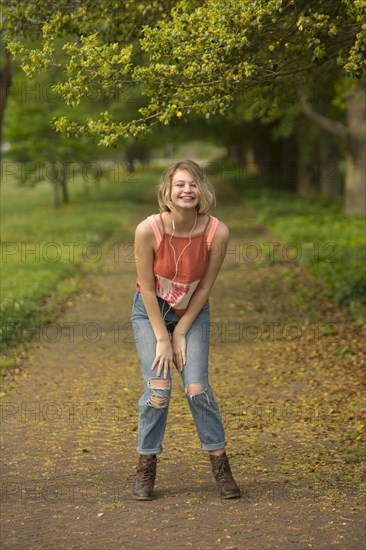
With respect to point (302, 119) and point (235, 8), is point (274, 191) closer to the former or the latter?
point (302, 119)

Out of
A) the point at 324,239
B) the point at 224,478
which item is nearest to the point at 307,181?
the point at 324,239

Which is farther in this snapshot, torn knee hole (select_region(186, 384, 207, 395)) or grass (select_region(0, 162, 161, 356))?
grass (select_region(0, 162, 161, 356))

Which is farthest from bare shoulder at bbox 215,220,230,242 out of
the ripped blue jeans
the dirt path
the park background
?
the park background

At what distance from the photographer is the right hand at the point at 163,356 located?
5.41m

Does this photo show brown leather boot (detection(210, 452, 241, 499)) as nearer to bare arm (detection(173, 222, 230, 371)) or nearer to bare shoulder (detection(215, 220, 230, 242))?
bare arm (detection(173, 222, 230, 371))

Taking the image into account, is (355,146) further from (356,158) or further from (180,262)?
(180,262)

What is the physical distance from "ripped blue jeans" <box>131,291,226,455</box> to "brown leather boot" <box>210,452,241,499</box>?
0.08 m

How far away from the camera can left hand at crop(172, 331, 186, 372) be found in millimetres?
5473

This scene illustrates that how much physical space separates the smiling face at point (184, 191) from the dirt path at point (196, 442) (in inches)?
68.8

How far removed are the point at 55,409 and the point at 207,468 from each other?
83.6 inches

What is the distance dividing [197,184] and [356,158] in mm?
19559

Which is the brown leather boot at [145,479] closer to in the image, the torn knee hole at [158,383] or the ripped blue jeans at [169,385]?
the ripped blue jeans at [169,385]

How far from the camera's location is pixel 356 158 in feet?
79.7

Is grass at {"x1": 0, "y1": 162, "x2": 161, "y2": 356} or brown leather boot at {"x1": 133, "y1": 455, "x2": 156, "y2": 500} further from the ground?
brown leather boot at {"x1": 133, "y1": 455, "x2": 156, "y2": 500}
